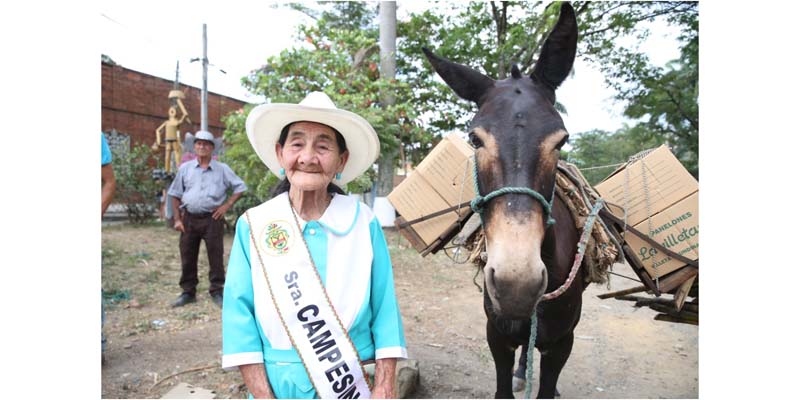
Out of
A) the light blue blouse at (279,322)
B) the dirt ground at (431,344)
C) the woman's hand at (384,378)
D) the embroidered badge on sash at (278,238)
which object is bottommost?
the dirt ground at (431,344)

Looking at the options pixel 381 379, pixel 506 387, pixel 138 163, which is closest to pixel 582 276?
pixel 506 387

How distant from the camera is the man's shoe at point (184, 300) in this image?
5.47 metres

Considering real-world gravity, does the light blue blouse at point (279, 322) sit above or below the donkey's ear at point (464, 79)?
below

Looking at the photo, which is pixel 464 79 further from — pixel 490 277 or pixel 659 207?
pixel 659 207

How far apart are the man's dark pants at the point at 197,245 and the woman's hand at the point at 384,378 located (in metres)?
4.37

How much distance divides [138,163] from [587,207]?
11813 mm

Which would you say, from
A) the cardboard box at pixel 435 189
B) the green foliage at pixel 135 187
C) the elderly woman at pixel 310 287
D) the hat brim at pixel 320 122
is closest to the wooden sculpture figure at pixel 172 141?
the green foliage at pixel 135 187

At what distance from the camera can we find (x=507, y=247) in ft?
4.93

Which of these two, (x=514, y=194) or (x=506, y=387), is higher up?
(x=514, y=194)

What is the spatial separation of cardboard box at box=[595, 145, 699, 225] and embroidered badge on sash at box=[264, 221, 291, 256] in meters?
2.18

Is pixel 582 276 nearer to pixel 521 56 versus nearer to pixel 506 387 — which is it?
pixel 506 387

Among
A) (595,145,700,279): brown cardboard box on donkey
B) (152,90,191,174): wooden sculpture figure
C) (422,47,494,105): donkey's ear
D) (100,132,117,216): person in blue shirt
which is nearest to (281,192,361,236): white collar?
(422,47,494,105): donkey's ear

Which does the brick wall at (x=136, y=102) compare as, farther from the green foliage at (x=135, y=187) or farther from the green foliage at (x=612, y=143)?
the green foliage at (x=612, y=143)

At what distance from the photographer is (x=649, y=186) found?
9.06 ft
